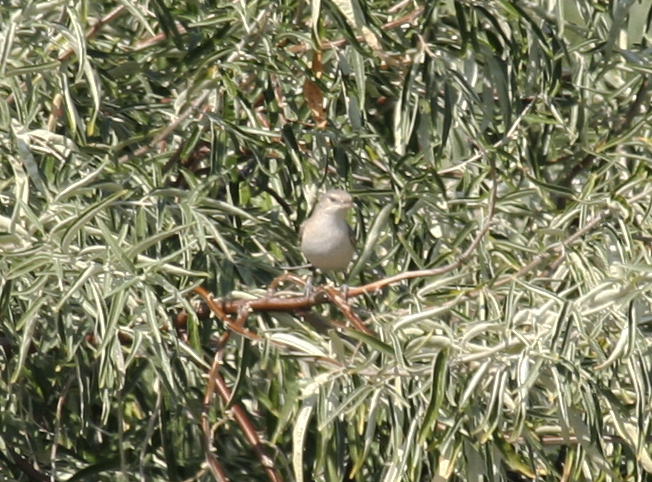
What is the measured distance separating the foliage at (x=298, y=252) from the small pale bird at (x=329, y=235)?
0.28 feet

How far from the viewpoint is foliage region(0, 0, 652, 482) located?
130 inches

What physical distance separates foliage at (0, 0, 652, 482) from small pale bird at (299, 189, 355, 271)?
0.09 meters

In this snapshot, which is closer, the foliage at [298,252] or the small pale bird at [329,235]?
the foliage at [298,252]

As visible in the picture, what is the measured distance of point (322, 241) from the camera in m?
4.91

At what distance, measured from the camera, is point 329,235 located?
490 centimetres

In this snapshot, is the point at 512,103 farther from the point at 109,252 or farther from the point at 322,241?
the point at 109,252

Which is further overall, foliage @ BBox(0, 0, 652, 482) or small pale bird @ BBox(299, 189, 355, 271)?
small pale bird @ BBox(299, 189, 355, 271)

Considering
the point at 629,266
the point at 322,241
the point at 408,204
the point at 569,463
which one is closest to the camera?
the point at 629,266

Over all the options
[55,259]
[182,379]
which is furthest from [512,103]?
[55,259]

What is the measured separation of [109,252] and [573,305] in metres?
1.19

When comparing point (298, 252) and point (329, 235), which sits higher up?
point (298, 252)

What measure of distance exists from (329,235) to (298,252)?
58 centimetres

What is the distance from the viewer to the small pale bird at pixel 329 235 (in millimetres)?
4512

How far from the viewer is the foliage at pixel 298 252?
3.29 metres
